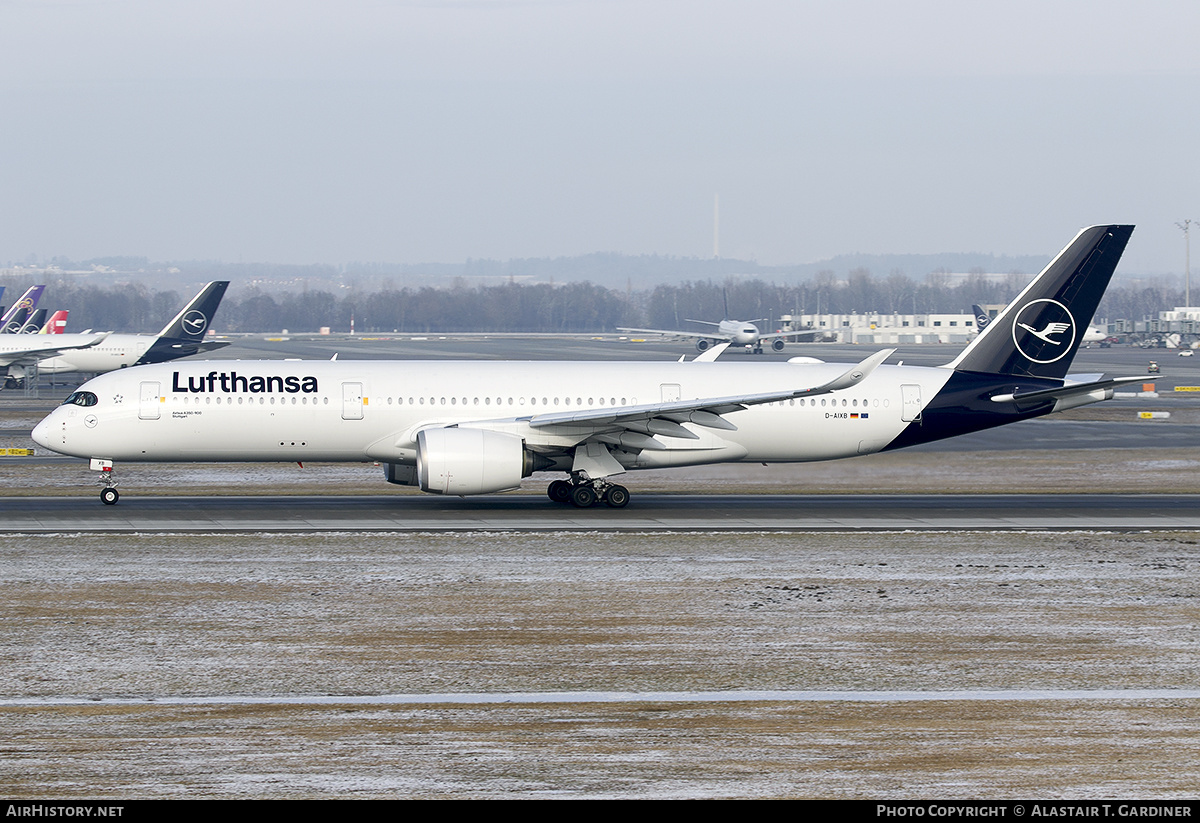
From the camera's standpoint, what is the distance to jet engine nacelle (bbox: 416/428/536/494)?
31.4m

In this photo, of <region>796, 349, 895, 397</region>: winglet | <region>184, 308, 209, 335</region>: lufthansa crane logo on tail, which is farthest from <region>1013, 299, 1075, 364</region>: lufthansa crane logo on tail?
<region>184, 308, 209, 335</region>: lufthansa crane logo on tail

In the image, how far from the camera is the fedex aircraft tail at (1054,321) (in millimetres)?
36062

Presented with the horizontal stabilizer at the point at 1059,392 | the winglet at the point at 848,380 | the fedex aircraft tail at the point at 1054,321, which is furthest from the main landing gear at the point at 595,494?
the horizontal stabilizer at the point at 1059,392

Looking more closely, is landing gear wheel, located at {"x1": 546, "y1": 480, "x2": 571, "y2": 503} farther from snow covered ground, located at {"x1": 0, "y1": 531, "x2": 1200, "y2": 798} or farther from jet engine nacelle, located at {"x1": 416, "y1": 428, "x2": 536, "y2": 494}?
snow covered ground, located at {"x1": 0, "y1": 531, "x2": 1200, "y2": 798}

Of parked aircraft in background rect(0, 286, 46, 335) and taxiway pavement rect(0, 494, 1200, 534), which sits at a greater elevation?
parked aircraft in background rect(0, 286, 46, 335)

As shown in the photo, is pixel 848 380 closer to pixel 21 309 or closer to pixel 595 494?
pixel 595 494

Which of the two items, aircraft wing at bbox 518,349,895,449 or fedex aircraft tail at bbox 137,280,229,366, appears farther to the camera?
fedex aircraft tail at bbox 137,280,229,366

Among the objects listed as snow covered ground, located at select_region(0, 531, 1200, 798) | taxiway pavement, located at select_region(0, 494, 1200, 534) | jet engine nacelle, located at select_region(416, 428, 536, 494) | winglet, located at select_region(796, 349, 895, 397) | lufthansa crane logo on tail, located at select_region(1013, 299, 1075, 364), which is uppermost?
lufthansa crane logo on tail, located at select_region(1013, 299, 1075, 364)

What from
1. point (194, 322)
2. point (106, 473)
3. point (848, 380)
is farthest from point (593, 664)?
point (194, 322)

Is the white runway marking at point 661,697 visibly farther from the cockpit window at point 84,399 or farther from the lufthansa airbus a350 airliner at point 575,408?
the cockpit window at point 84,399

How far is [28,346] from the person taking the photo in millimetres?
93875

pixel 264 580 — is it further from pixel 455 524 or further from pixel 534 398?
pixel 534 398

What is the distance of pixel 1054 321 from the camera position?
36188 mm

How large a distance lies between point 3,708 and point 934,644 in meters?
12.5
